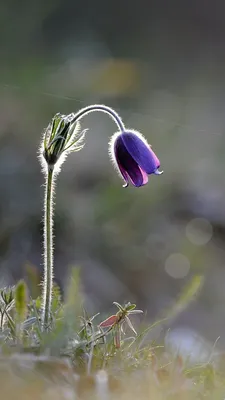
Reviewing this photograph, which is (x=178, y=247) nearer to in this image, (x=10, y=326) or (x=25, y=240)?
(x=25, y=240)

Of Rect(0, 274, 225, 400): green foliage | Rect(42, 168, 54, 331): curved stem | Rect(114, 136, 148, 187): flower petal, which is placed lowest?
Rect(0, 274, 225, 400): green foliage

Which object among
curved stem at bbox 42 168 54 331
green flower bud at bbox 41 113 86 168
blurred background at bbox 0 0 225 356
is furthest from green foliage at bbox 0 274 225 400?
blurred background at bbox 0 0 225 356

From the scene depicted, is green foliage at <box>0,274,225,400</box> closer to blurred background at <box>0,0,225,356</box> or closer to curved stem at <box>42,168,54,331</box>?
curved stem at <box>42,168,54,331</box>

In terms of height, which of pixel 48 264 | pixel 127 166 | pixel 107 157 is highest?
pixel 107 157

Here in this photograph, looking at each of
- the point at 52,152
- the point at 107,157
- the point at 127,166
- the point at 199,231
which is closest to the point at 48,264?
the point at 52,152

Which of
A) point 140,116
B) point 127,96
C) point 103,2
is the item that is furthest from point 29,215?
point 103,2

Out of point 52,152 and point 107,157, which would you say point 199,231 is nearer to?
point 107,157
